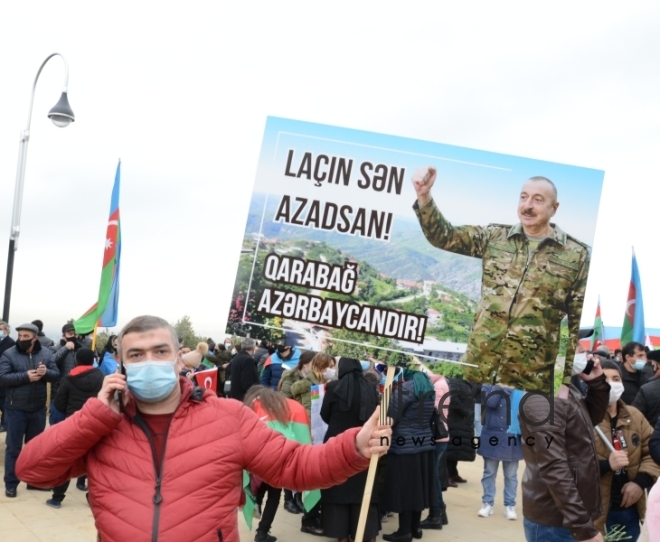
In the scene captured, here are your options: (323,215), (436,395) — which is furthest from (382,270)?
(436,395)

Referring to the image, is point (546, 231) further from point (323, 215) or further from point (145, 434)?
point (145, 434)

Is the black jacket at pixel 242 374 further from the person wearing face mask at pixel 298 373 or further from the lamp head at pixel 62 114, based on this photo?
the lamp head at pixel 62 114

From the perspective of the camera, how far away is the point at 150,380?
8.78ft

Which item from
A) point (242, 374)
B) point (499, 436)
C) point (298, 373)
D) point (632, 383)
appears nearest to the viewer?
point (499, 436)

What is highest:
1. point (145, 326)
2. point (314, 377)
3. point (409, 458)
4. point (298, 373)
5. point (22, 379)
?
point (145, 326)

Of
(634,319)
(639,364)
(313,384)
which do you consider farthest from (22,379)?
(634,319)

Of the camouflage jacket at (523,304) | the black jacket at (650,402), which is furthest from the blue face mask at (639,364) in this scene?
the camouflage jacket at (523,304)

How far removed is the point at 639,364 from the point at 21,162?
11635mm

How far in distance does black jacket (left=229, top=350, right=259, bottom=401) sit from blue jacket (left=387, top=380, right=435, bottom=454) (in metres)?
4.68

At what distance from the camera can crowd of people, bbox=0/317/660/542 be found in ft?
8.64

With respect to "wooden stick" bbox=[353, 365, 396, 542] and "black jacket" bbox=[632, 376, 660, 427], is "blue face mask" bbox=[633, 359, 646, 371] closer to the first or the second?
"black jacket" bbox=[632, 376, 660, 427]

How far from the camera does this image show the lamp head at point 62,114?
1292cm

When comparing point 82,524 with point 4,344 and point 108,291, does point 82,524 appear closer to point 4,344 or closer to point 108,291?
point 108,291

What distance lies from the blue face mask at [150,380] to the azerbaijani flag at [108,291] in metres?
7.83
